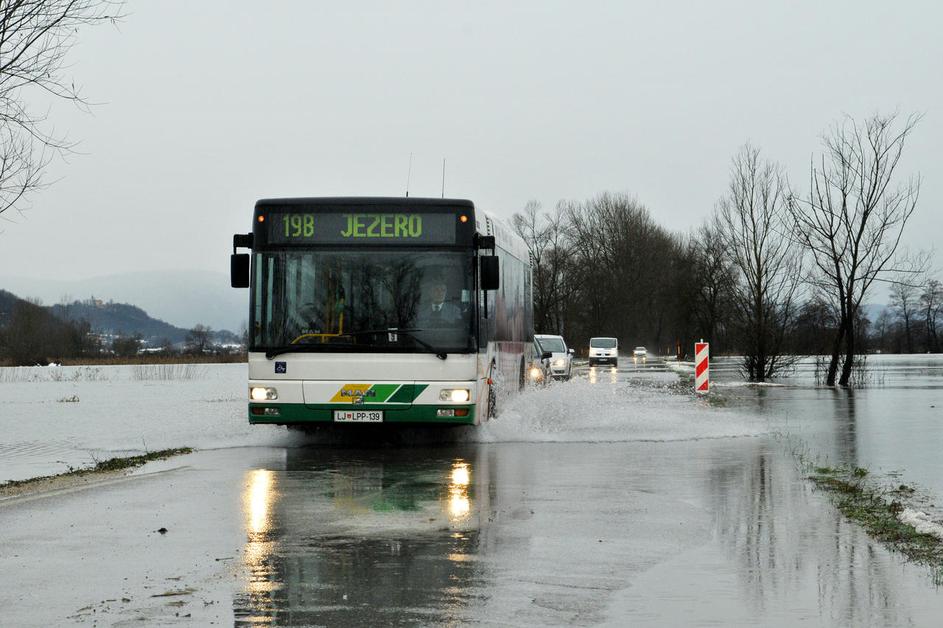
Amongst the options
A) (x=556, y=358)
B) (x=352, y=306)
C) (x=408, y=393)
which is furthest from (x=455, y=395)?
(x=556, y=358)

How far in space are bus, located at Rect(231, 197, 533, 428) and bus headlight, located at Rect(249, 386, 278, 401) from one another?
0.05ft

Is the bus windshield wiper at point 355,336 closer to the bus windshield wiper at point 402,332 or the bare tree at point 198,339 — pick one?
the bus windshield wiper at point 402,332

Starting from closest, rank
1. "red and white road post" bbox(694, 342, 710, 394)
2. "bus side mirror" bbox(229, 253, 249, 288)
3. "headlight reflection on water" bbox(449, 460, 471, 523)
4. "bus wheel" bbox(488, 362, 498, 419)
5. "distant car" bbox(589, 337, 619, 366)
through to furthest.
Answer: "headlight reflection on water" bbox(449, 460, 471, 523) < "bus side mirror" bbox(229, 253, 249, 288) < "bus wheel" bbox(488, 362, 498, 419) < "red and white road post" bbox(694, 342, 710, 394) < "distant car" bbox(589, 337, 619, 366)

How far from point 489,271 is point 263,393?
10.8 feet

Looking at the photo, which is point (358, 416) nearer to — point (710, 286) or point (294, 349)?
point (294, 349)

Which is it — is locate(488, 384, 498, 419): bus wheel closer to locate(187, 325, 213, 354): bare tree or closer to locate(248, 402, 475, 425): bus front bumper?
locate(248, 402, 475, 425): bus front bumper

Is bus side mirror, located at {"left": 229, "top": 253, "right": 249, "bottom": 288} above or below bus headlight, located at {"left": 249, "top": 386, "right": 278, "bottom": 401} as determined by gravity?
above

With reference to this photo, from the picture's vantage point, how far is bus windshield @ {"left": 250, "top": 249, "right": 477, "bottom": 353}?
15203 mm

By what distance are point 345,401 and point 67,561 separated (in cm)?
771

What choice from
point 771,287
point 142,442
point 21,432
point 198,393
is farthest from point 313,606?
point 771,287

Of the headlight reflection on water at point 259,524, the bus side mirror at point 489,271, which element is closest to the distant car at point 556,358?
the bus side mirror at point 489,271

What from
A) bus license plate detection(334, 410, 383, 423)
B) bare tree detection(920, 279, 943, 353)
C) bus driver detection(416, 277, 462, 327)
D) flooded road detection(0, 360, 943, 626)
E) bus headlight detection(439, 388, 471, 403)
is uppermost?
bare tree detection(920, 279, 943, 353)

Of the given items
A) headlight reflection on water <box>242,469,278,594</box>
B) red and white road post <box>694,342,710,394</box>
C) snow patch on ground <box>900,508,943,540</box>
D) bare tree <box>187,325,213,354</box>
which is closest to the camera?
headlight reflection on water <box>242,469,278,594</box>

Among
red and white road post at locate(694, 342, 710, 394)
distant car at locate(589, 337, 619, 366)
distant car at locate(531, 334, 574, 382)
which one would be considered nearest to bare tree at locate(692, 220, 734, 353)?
distant car at locate(589, 337, 619, 366)
